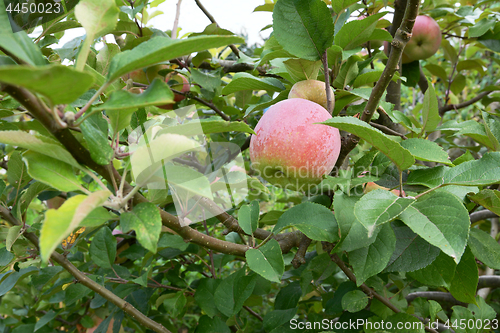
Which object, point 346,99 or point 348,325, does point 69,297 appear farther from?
point 346,99

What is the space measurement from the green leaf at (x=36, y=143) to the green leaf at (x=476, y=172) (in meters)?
0.57

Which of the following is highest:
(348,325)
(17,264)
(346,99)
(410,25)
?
(410,25)

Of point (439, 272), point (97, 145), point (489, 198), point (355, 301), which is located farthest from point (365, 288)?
point (97, 145)

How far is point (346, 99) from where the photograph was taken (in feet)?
2.44

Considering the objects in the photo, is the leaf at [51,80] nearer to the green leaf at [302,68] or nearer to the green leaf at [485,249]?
the green leaf at [302,68]

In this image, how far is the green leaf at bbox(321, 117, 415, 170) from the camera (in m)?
0.47

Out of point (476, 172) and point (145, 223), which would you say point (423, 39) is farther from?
point (145, 223)

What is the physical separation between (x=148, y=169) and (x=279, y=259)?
272 millimetres

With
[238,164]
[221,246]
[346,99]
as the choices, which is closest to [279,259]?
[221,246]

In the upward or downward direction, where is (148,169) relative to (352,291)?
upward

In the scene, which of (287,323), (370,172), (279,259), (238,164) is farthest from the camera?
(238,164)

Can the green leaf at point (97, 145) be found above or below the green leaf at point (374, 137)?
above

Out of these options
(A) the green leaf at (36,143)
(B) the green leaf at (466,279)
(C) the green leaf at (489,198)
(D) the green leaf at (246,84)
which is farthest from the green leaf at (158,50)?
(B) the green leaf at (466,279)

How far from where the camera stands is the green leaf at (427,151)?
53 centimetres
